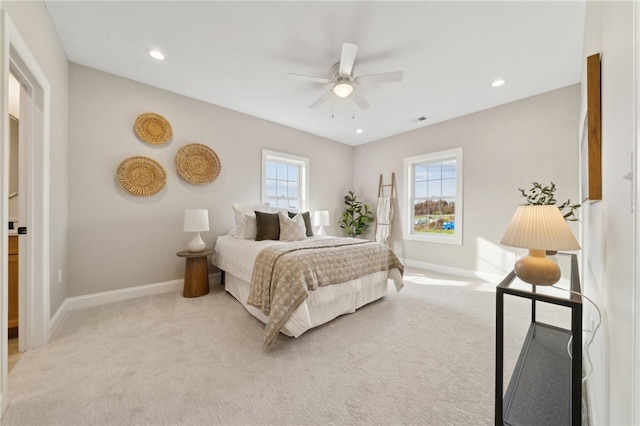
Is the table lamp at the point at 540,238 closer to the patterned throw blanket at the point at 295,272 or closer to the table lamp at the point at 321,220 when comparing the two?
the patterned throw blanket at the point at 295,272

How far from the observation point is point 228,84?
3.08 metres

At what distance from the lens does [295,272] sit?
6.74 feet

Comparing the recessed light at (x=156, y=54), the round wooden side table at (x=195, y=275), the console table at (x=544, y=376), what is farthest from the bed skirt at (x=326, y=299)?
the recessed light at (x=156, y=54)

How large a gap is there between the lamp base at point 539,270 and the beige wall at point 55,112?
3283 millimetres

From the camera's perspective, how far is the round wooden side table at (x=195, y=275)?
10.0ft

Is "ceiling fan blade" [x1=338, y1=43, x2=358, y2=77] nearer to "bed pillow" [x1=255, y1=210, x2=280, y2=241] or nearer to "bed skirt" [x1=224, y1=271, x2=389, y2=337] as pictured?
"bed pillow" [x1=255, y1=210, x2=280, y2=241]

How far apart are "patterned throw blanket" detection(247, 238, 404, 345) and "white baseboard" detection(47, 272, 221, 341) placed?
168 centimetres

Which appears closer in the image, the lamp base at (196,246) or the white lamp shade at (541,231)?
the white lamp shade at (541,231)

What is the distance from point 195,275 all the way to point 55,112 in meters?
2.13

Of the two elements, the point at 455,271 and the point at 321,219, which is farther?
the point at 321,219

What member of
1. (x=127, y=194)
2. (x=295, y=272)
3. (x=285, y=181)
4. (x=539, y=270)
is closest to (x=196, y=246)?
(x=127, y=194)

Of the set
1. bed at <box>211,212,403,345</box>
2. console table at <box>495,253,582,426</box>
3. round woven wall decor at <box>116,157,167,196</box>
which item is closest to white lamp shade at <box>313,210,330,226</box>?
→ bed at <box>211,212,403,345</box>

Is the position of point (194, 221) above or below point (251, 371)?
above

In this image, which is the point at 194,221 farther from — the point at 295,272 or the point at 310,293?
the point at 310,293
